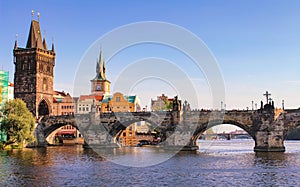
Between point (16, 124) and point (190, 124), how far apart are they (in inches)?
1321

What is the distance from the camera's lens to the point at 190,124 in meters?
82.5

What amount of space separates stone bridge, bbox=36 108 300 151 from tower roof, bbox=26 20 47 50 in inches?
1064

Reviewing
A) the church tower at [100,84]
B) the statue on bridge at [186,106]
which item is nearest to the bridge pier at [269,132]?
the statue on bridge at [186,106]

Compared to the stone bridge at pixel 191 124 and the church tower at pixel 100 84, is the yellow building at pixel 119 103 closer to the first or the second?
the church tower at pixel 100 84

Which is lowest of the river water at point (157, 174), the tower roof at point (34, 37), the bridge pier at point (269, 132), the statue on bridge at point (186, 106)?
the river water at point (157, 174)

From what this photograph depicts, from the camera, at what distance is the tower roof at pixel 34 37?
373 feet

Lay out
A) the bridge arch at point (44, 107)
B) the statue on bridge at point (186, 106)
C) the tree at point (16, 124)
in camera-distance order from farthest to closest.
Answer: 1. the bridge arch at point (44, 107)
2. the statue on bridge at point (186, 106)
3. the tree at point (16, 124)

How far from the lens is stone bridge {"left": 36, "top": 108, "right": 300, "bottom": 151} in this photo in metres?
77.3

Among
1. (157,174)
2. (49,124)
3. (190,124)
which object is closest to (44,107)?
(49,124)

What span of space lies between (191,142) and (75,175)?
42152mm

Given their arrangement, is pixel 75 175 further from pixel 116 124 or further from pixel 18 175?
pixel 116 124

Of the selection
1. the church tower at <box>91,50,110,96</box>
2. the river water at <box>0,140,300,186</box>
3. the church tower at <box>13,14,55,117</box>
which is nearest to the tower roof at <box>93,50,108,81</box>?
the church tower at <box>91,50,110,96</box>

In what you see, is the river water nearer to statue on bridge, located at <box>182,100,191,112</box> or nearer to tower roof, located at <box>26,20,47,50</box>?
statue on bridge, located at <box>182,100,191,112</box>

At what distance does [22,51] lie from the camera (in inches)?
4456
